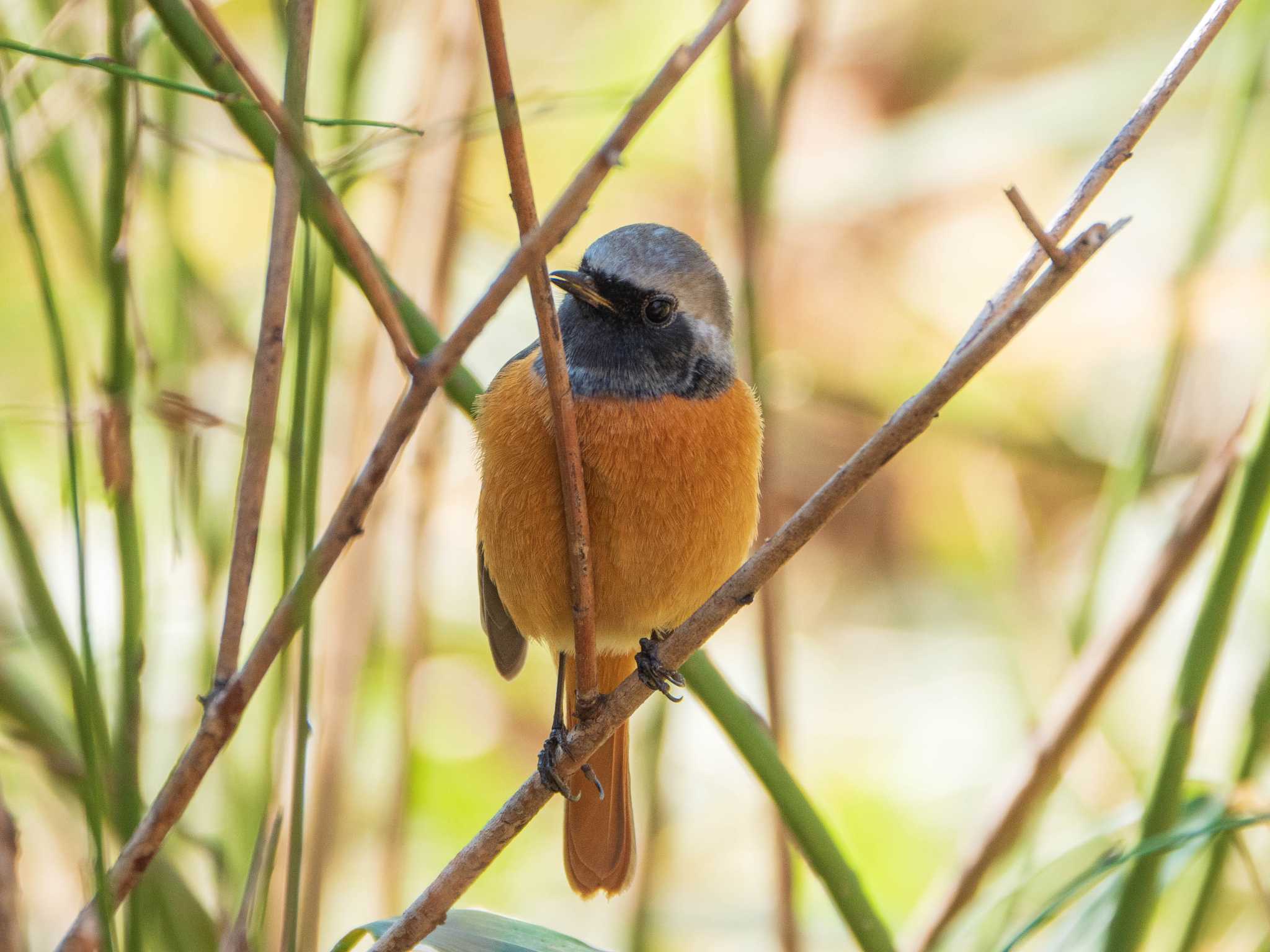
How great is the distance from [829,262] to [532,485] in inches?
143

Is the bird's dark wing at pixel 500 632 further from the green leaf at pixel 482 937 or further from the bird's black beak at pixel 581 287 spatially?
the green leaf at pixel 482 937

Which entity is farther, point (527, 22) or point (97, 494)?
point (527, 22)

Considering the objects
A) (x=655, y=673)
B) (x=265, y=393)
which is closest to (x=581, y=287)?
(x=655, y=673)

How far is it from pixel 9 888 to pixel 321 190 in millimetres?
784

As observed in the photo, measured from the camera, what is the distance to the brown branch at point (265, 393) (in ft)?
4.38

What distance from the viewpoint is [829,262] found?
5.57 m

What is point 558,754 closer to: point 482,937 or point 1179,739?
point 482,937

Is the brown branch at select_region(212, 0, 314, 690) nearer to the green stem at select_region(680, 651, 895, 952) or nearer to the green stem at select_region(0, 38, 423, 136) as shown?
the green stem at select_region(0, 38, 423, 136)

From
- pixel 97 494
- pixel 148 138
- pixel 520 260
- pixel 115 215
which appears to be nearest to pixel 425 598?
pixel 97 494

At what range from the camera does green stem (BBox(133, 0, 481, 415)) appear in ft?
4.44

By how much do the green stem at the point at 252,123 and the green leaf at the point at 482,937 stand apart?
2.27 ft

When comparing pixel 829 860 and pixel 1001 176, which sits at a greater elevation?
pixel 1001 176

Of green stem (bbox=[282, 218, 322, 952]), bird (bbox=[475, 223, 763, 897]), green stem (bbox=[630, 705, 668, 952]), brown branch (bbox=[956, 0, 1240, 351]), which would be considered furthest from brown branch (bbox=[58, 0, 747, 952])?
green stem (bbox=[630, 705, 668, 952])

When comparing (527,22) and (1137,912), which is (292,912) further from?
(527,22)
